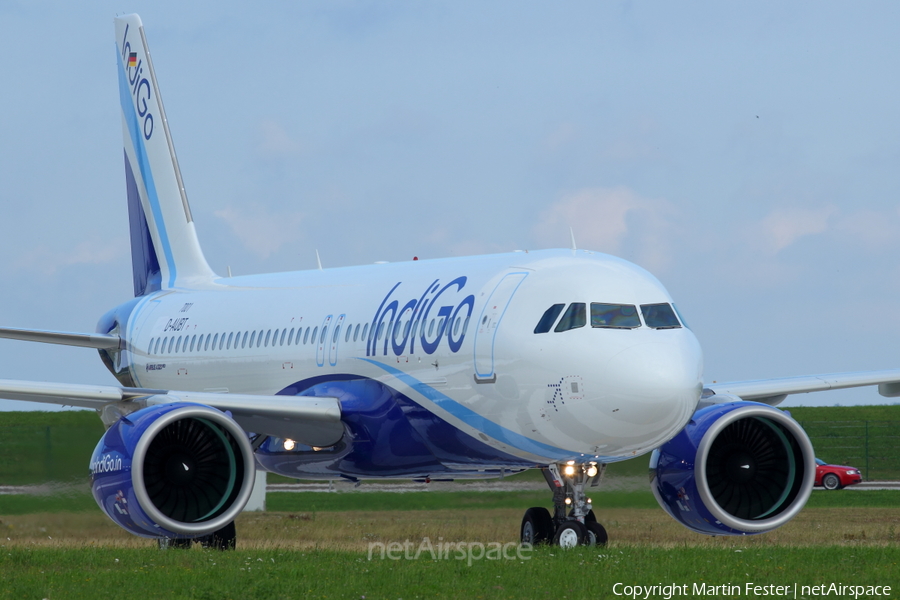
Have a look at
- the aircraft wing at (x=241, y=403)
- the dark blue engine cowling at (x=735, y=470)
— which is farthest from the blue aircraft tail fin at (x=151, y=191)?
the dark blue engine cowling at (x=735, y=470)

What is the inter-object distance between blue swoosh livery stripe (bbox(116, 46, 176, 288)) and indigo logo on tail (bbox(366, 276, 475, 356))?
30.8ft

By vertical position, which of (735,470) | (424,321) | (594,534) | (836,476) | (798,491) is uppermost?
(424,321)

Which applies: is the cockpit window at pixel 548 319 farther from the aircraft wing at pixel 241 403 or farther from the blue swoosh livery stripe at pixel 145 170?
the blue swoosh livery stripe at pixel 145 170

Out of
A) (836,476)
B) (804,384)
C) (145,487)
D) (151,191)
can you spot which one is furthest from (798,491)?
(836,476)

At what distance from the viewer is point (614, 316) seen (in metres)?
15.3

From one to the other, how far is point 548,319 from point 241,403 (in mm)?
4759

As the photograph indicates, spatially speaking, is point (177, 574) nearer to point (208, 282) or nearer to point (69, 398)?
point (69, 398)

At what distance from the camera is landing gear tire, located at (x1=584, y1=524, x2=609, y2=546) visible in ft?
52.3

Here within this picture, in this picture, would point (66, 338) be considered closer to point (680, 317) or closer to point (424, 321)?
point (424, 321)

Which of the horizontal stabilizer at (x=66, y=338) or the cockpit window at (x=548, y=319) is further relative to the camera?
the horizontal stabilizer at (x=66, y=338)

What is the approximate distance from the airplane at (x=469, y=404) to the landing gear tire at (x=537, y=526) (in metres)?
0.03

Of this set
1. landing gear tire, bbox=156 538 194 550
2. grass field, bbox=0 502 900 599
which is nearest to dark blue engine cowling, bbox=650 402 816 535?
grass field, bbox=0 502 900 599

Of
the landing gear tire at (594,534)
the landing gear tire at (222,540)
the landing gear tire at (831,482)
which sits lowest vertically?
the landing gear tire at (831,482)

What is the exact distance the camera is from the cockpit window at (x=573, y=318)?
15320mm
